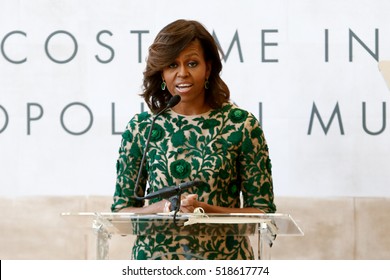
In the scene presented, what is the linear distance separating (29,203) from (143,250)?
265 cm

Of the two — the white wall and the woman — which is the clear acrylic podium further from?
the white wall

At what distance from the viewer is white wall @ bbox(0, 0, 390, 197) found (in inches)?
256

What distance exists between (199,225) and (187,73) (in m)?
0.80

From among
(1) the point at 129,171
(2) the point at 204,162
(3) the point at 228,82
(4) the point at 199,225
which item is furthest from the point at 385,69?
(3) the point at 228,82

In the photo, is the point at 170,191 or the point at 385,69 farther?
the point at 385,69

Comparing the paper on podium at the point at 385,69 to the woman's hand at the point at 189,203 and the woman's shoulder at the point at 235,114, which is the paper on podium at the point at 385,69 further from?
the woman's hand at the point at 189,203

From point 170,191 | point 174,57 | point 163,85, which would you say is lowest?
point 170,191

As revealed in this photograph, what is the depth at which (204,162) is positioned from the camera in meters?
4.30

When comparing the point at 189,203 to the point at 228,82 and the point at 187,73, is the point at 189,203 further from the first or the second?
the point at 228,82

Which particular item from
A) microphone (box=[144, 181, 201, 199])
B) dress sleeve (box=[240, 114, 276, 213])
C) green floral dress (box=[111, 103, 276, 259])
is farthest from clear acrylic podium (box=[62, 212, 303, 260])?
dress sleeve (box=[240, 114, 276, 213])

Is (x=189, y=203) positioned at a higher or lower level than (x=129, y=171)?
lower

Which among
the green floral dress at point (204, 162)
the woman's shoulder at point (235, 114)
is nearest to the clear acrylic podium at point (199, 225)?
the green floral dress at point (204, 162)

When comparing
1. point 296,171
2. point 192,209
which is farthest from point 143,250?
point 296,171
